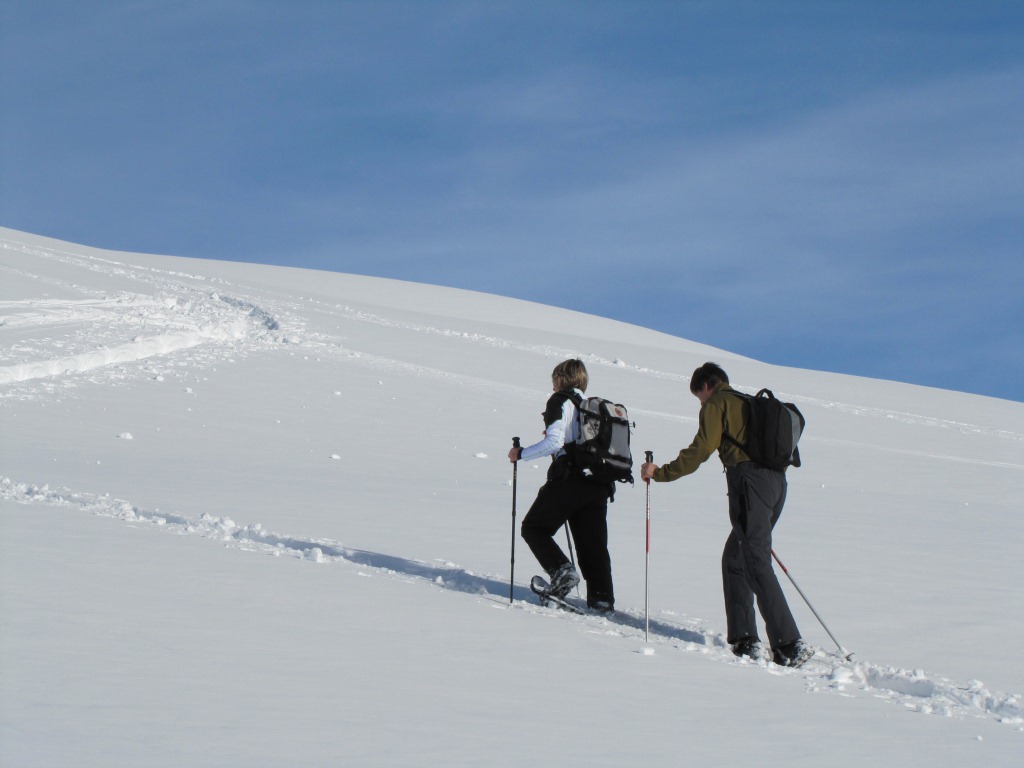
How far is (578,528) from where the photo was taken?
6.34 m

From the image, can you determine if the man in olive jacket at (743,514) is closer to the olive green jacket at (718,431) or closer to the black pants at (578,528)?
the olive green jacket at (718,431)

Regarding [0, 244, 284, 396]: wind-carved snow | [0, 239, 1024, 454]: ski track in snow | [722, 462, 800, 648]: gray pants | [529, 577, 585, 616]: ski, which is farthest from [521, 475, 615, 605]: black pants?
[0, 244, 284, 396]: wind-carved snow

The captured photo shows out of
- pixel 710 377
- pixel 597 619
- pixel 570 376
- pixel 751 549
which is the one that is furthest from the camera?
pixel 570 376

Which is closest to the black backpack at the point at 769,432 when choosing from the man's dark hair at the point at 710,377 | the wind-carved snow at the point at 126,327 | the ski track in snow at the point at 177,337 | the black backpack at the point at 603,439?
the man's dark hair at the point at 710,377

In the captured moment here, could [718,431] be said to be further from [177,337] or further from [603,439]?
[177,337]

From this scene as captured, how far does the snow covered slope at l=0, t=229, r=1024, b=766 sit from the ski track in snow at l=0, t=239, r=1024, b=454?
115mm

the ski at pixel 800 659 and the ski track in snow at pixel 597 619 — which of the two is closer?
the ski track in snow at pixel 597 619

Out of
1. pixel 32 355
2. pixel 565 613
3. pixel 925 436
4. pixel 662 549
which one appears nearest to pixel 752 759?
pixel 565 613

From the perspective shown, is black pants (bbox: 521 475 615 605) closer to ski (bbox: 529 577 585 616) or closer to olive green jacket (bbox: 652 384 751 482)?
ski (bbox: 529 577 585 616)

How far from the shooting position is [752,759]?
3381 millimetres

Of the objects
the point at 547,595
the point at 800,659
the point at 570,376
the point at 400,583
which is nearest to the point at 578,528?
the point at 547,595

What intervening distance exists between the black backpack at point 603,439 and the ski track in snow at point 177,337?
9637mm

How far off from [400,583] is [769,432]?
230 cm

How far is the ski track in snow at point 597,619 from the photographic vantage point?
4570 millimetres
